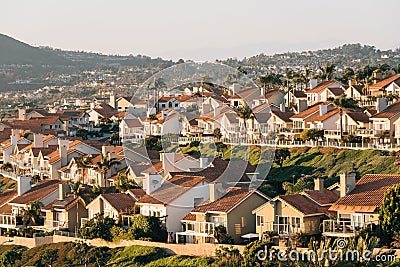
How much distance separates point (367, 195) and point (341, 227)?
1.71m

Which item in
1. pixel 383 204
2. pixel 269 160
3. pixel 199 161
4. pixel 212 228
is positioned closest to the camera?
pixel 383 204

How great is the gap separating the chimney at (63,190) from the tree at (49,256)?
7586mm

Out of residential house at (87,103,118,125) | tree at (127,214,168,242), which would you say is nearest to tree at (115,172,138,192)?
tree at (127,214,168,242)

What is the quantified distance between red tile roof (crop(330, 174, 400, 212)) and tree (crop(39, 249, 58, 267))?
11692 mm

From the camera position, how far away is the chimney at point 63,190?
158 feet

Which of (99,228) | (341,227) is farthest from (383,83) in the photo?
(341,227)

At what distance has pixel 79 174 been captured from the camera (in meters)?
57.5

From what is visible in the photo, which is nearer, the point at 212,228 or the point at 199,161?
the point at 212,228

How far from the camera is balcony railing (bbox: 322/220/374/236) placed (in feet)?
108

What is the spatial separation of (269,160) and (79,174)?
37.5 feet

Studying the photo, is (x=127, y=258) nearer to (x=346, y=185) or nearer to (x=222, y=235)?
(x=222, y=235)

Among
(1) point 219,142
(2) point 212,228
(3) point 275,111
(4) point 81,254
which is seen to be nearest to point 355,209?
(2) point 212,228

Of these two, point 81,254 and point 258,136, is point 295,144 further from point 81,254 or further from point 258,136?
point 81,254

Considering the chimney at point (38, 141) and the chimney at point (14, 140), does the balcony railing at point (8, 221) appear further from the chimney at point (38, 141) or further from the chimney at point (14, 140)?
the chimney at point (14, 140)
